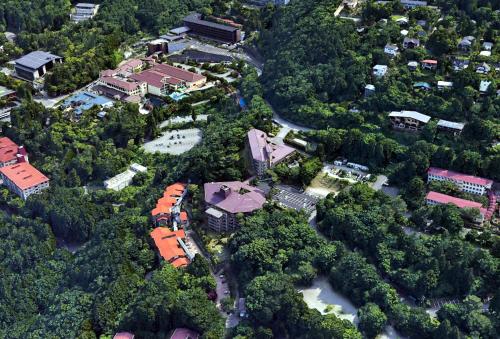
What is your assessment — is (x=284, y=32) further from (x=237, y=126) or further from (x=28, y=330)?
(x=28, y=330)

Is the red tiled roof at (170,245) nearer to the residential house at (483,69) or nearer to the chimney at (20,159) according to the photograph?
the chimney at (20,159)

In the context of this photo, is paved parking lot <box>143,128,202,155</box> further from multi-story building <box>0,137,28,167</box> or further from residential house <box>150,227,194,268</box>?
residential house <box>150,227,194,268</box>

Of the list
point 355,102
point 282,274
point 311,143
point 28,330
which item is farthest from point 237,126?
point 28,330

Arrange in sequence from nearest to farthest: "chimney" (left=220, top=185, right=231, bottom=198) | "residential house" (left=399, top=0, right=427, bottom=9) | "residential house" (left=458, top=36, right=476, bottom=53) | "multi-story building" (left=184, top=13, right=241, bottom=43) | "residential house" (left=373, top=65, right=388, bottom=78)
Answer: 1. "chimney" (left=220, top=185, right=231, bottom=198)
2. "residential house" (left=373, top=65, right=388, bottom=78)
3. "residential house" (left=458, top=36, right=476, bottom=53)
4. "residential house" (left=399, top=0, right=427, bottom=9)
5. "multi-story building" (left=184, top=13, right=241, bottom=43)

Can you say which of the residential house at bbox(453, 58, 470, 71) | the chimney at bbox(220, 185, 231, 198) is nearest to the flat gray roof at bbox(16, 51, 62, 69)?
the chimney at bbox(220, 185, 231, 198)

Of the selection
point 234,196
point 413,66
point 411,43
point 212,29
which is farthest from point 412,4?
point 234,196

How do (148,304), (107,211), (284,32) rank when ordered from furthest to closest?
(284,32) < (107,211) < (148,304)

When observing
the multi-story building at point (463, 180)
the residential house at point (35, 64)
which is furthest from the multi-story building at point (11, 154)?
the multi-story building at point (463, 180)
